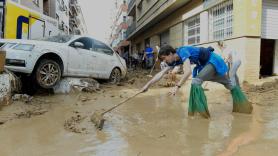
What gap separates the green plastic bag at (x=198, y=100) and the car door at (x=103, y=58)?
16.4 feet

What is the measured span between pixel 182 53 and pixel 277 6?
26.3ft

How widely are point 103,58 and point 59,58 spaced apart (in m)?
2.08

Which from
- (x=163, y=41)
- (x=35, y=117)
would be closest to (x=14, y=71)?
(x=35, y=117)

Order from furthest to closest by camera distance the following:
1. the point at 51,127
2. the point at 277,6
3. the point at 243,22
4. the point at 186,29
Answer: the point at 186,29
the point at 277,6
the point at 243,22
the point at 51,127

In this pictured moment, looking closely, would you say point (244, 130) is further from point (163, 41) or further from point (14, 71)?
point (163, 41)

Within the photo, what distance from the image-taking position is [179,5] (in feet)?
55.5

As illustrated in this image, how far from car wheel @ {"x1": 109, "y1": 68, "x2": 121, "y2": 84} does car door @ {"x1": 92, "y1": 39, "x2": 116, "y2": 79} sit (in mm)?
242

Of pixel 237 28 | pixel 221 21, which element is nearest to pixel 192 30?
pixel 221 21

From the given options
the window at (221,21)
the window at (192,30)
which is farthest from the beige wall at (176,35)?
the window at (221,21)

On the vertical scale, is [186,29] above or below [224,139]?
above

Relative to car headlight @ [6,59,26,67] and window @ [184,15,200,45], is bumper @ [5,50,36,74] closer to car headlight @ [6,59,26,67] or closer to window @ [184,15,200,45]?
car headlight @ [6,59,26,67]

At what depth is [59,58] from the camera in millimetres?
8344

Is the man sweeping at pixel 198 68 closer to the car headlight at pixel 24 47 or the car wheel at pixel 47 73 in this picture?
the car wheel at pixel 47 73

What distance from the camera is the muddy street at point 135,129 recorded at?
3.73 metres
